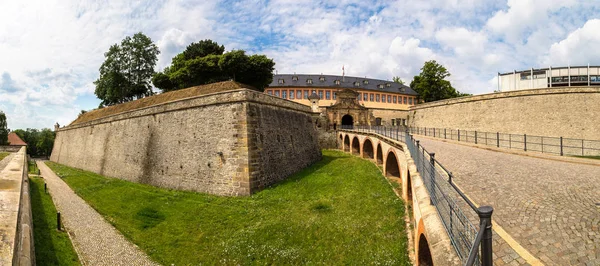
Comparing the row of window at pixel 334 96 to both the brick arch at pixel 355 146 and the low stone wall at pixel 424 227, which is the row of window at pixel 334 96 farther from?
the low stone wall at pixel 424 227

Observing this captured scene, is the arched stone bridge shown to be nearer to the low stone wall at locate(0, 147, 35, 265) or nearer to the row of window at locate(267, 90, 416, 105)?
the low stone wall at locate(0, 147, 35, 265)

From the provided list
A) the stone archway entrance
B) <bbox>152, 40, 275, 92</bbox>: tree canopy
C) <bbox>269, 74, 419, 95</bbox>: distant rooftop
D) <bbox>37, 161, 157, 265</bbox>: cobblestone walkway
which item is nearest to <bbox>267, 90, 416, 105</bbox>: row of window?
<bbox>269, 74, 419, 95</bbox>: distant rooftop

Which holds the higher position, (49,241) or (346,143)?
(346,143)

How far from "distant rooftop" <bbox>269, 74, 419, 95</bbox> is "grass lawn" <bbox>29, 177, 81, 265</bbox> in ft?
129

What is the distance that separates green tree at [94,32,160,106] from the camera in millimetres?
37031

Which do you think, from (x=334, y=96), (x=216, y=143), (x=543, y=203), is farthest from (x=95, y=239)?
(x=334, y=96)

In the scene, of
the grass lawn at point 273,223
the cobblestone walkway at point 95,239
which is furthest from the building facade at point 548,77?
the cobblestone walkway at point 95,239

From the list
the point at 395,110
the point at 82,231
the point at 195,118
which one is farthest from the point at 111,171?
the point at 395,110

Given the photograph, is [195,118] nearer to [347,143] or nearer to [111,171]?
[111,171]

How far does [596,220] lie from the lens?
16.0 ft

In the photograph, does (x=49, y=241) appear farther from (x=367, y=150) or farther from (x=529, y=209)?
(x=367, y=150)

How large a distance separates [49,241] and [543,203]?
1472cm

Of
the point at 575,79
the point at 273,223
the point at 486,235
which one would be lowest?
the point at 273,223

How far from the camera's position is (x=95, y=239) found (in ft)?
36.3
